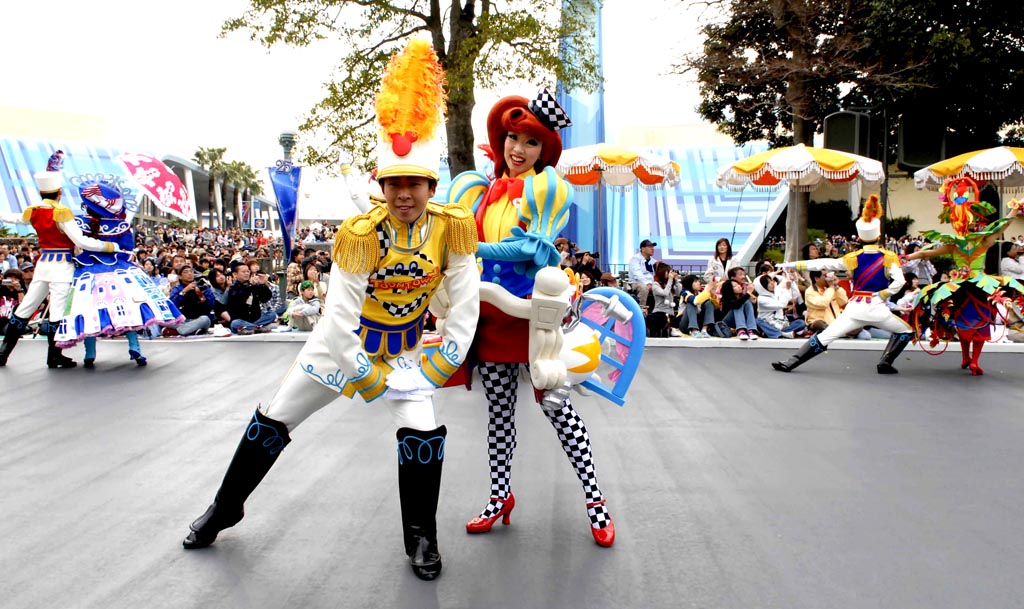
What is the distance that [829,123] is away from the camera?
1284 centimetres

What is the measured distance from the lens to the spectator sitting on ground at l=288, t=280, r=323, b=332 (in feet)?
33.6

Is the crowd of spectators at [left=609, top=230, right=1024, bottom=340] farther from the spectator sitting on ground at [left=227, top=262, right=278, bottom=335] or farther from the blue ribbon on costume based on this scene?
the blue ribbon on costume

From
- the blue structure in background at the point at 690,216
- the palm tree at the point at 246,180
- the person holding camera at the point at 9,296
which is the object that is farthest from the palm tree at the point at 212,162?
the person holding camera at the point at 9,296

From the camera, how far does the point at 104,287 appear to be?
25.2 feet

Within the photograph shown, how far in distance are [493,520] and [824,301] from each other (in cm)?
790

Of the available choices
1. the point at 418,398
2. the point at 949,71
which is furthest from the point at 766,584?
the point at 949,71

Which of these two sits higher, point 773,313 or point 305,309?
point 305,309

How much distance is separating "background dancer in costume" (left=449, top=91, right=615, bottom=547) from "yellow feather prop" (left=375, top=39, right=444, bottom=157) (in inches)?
19.4

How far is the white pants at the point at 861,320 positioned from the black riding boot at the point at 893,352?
109mm

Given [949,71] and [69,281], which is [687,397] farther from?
[949,71]

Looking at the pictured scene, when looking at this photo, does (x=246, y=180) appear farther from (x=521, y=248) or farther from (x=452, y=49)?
(x=521, y=248)

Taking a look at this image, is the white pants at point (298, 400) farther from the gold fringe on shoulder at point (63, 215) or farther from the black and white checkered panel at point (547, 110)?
the gold fringe on shoulder at point (63, 215)

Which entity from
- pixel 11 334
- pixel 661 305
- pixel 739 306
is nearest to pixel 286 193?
pixel 11 334

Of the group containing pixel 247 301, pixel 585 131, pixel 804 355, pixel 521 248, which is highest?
pixel 585 131
